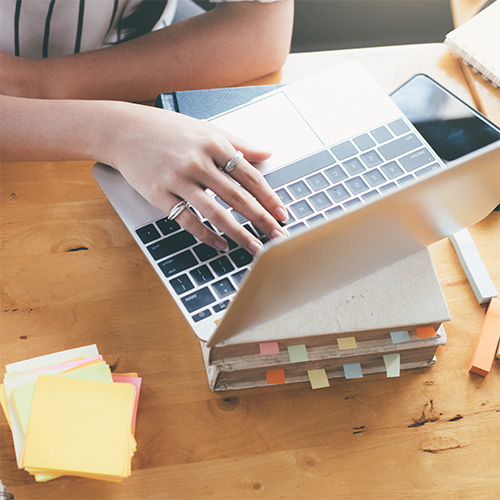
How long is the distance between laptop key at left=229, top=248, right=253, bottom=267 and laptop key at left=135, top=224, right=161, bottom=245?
10 centimetres

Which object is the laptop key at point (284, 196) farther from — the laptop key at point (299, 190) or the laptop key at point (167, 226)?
the laptop key at point (167, 226)

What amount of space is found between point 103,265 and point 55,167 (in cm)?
18

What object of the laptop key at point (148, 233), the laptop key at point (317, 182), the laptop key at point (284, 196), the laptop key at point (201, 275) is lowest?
the laptop key at point (201, 275)

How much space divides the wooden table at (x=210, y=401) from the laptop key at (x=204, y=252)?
8 centimetres

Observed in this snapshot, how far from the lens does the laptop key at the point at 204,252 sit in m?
0.52

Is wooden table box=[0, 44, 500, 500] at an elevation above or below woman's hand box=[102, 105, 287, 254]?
below

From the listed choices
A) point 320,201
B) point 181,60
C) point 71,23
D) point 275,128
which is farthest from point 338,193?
point 71,23

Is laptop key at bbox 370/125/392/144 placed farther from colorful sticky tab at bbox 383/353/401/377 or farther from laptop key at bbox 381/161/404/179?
colorful sticky tab at bbox 383/353/401/377

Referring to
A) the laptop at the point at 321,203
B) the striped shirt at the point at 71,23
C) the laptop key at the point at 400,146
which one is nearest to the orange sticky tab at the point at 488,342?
the laptop at the point at 321,203

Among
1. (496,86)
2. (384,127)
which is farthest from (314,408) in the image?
(496,86)

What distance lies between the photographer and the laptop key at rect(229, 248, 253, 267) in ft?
1.69

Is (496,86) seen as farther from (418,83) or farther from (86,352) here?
(86,352)

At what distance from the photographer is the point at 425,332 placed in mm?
510

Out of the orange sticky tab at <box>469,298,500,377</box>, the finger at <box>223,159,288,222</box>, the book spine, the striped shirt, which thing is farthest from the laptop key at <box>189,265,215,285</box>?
the book spine
